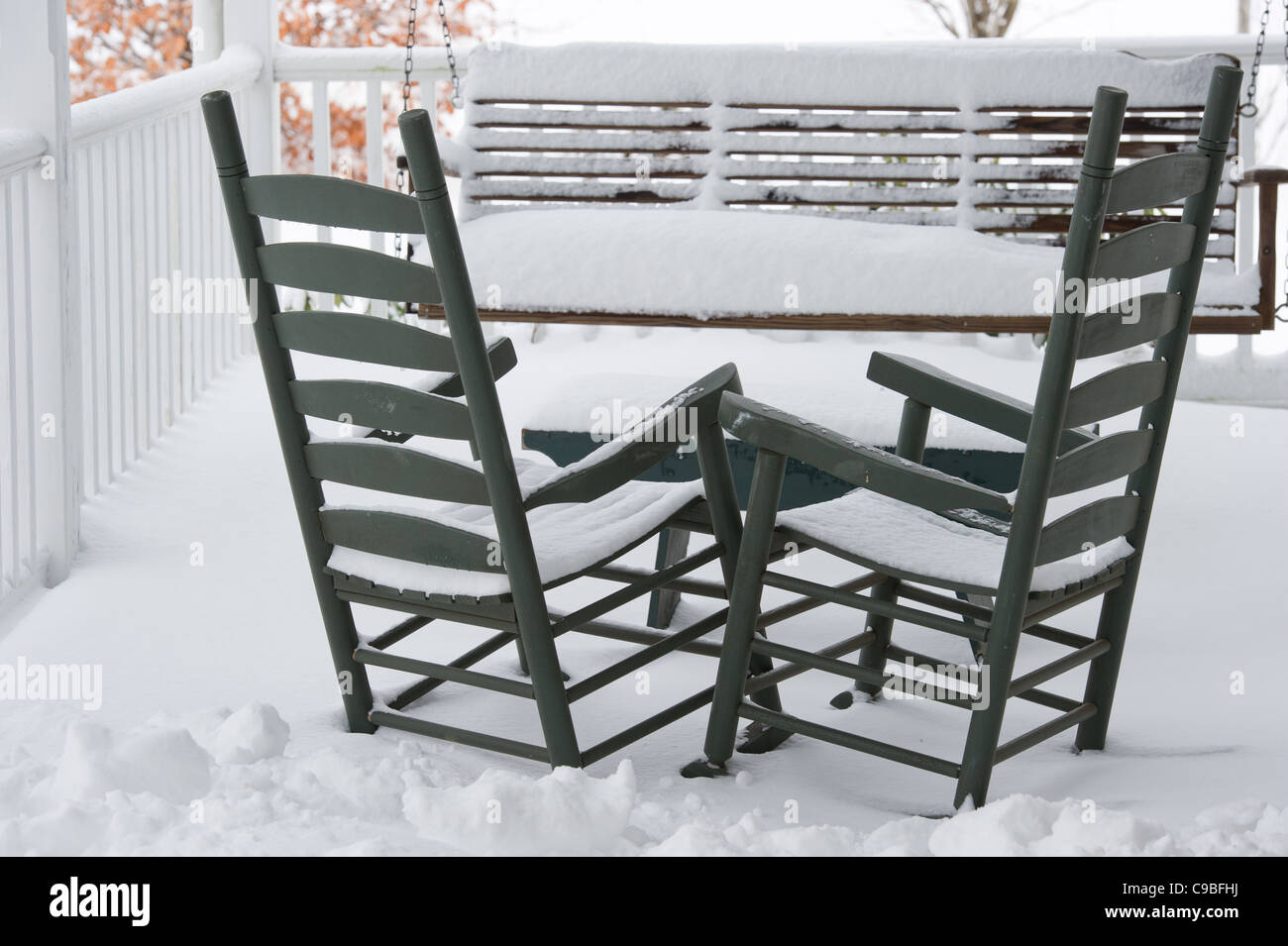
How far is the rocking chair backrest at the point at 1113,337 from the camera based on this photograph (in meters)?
1.74

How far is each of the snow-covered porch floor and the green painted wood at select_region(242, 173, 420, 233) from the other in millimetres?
708

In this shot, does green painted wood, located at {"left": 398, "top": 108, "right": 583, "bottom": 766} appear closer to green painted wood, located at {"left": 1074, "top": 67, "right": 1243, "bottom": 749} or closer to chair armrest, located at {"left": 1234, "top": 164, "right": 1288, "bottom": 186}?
green painted wood, located at {"left": 1074, "top": 67, "right": 1243, "bottom": 749}

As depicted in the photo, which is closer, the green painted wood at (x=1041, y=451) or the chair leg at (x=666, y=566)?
the green painted wood at (x=1041, y=451)

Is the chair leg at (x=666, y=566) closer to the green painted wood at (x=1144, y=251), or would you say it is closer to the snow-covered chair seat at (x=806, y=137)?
the green painted wood at (x=1144, y=251)

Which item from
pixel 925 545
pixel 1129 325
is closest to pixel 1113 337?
pixel 1129 325

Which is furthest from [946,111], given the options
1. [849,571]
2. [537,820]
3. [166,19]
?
[166,19]

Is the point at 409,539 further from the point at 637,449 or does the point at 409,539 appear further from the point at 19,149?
the point at 19,149

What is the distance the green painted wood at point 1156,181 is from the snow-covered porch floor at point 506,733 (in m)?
0.74

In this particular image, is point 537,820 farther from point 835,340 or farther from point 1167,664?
point 835,340

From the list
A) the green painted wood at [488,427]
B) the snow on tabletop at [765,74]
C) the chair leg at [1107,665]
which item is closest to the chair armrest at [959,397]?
the chair leg at [1107,665]

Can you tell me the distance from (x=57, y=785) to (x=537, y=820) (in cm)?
63

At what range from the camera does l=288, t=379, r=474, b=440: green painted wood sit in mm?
1930

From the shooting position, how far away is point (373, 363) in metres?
2.03
